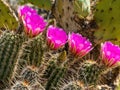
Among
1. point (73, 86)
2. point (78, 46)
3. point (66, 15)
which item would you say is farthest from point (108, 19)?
point (73, 86)

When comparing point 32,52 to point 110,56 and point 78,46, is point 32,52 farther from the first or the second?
point 110,56

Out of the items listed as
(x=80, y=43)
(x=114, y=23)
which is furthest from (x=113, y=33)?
(x=80, y=43)

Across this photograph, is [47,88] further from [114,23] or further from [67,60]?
[114,23]

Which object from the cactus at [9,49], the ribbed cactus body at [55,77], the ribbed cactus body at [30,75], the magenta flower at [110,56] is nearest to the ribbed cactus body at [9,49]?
the cactus at [9,49]

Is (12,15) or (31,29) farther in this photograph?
(12,15)

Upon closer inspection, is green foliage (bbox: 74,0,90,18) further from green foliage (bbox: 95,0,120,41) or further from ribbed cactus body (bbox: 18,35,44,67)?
ribbed cactus body (bbox: 18,35,44,67)

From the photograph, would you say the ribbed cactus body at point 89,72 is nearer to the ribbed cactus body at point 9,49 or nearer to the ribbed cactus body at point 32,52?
the ribbed cactus body at point 32,52
